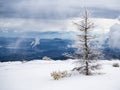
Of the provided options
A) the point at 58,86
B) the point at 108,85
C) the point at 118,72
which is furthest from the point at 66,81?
the point at 118,72

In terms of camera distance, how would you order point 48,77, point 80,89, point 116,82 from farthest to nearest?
point 48,77 → point 116,82 → point 80,89

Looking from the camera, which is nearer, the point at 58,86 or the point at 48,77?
the point at 58,86

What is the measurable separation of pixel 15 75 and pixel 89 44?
605 cm

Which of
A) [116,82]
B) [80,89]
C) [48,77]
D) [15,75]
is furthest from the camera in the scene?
[15,75]

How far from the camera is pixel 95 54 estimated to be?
84.9ft

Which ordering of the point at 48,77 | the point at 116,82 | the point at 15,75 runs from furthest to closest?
1. the point at 15,75
2. the point at 48,77
3. the point at 116,82

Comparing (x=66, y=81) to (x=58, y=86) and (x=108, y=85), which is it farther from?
(x=108, y=85)

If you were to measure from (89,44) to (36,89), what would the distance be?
6273 mm

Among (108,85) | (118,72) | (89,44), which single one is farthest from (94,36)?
(108,85)

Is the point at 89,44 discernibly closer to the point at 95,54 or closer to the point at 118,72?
the point at 95,54

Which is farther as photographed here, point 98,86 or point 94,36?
point 94,36

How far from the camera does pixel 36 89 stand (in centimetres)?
2147

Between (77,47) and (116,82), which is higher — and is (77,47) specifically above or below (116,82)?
above

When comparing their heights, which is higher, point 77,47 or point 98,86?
point 77,47
